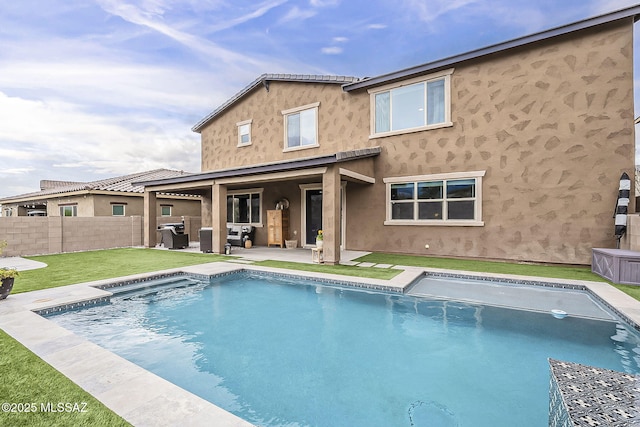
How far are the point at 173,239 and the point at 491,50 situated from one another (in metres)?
14.8

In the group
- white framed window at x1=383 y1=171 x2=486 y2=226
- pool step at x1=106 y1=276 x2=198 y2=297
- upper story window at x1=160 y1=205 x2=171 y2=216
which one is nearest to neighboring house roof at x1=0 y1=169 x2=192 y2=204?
upper story window at x1=160 y1=205 x2=171 y2=216

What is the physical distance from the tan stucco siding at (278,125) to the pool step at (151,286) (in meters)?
8.10

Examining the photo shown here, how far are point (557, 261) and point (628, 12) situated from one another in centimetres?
714

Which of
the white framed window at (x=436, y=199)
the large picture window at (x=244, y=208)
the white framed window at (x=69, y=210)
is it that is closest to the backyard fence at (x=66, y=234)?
the large picture window at (x=244, y=208)

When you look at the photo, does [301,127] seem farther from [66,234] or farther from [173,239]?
[66,234]

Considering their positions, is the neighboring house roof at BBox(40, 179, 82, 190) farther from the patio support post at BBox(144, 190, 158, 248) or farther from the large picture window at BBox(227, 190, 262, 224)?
the large picture window at BBox(227, 190, 262, 224)

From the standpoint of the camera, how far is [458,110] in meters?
10.5

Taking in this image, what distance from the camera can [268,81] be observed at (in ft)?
49.7

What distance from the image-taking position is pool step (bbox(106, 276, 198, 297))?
6836 millimetres

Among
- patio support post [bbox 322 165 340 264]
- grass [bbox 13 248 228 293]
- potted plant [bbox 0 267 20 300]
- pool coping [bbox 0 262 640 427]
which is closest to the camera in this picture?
pool coping [bbox 0 262 640 427]

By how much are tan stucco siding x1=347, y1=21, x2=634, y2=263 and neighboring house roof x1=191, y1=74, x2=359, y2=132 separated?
178 inches

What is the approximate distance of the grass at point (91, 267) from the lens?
7.19 meters

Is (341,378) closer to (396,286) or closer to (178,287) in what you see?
(396,286)

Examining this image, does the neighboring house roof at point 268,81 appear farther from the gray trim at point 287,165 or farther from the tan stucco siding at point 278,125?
the gray trim at point 287,165
